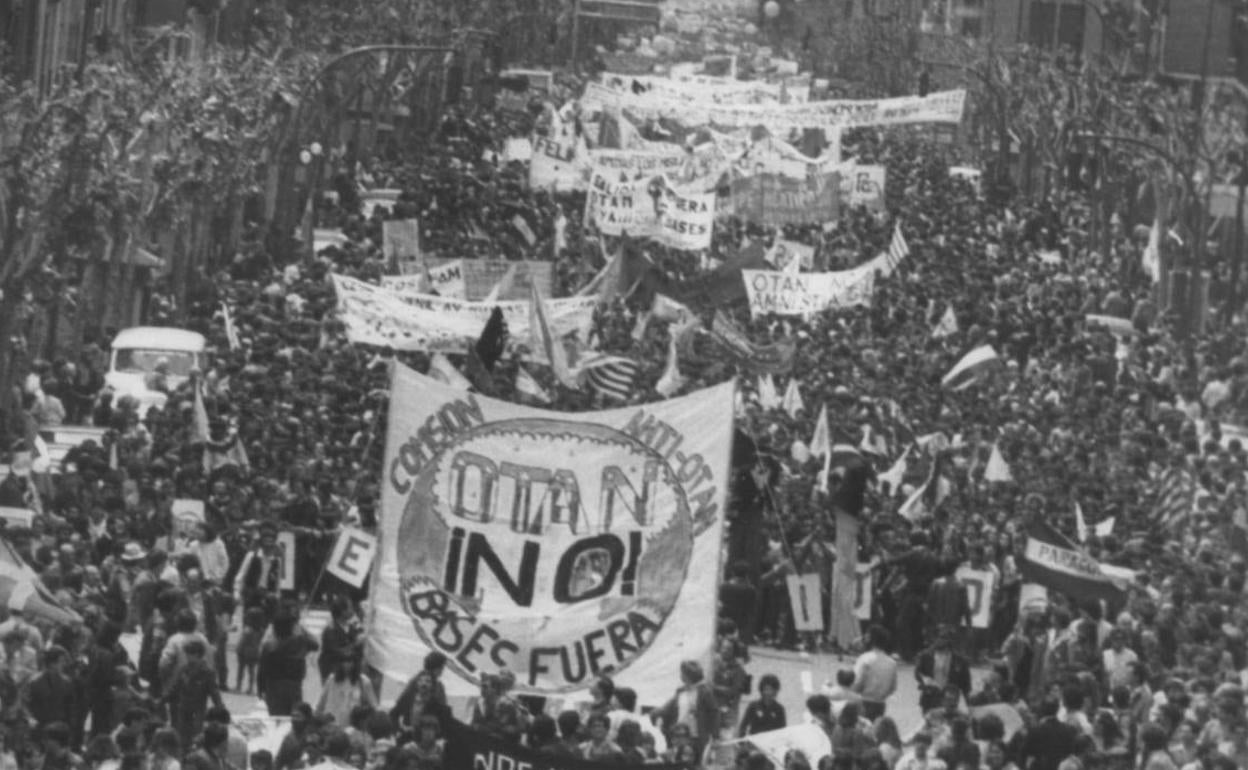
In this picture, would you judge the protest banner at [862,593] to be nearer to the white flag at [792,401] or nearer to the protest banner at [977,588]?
the protest banner at [977,588]

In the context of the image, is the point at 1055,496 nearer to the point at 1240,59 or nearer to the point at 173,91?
the point at 173,91

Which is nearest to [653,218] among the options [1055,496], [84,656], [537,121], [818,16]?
[1055,496]

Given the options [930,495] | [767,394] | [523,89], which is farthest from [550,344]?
[523,89]

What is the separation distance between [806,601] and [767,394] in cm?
903

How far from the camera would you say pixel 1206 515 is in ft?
118

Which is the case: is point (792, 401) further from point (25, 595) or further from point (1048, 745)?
point (25, 595)

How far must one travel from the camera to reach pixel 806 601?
3222cm

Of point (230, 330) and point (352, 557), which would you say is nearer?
point (352, 557)

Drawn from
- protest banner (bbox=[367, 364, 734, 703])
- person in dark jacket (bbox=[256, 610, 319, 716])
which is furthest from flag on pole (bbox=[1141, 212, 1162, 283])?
protest banner (bbox=[367, 364, 734, 703])

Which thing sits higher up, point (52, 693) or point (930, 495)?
point (52, 693)

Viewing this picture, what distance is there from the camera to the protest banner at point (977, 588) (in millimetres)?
30984

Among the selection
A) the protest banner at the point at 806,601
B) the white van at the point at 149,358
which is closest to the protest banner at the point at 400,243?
the white van at the point at 149,358

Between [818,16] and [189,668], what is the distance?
140119mm

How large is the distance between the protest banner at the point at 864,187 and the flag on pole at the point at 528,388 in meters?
25.8
